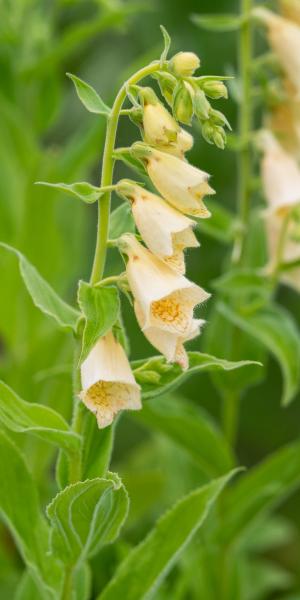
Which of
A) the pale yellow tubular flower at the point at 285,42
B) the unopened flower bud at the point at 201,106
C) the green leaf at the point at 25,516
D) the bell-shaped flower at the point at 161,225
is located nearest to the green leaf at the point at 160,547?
the green leaf at the point at 25,516

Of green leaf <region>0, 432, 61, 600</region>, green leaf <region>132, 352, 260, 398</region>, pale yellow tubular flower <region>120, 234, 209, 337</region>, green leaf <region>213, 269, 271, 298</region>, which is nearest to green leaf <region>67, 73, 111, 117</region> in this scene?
pale yellow tubular flower <region>120, 234, 209, 337</region>

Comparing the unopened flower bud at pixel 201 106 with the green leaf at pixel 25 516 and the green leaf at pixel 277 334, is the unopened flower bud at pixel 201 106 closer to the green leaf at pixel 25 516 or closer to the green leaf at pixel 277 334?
the green leaf at pixel 25 516

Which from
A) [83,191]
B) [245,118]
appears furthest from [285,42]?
[83,191]

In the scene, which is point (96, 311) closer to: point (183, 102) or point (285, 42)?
point (183, 102)

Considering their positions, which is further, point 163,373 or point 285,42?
point 285,42

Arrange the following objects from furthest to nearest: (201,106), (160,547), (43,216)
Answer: (43,216) < (160,547) < (201,106)

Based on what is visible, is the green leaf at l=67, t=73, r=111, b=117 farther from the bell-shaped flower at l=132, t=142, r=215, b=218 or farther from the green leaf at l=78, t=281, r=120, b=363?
the green leaf at l=78, t=281, r=120, b=363
